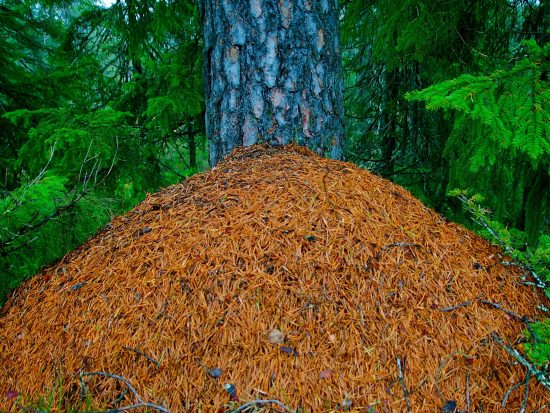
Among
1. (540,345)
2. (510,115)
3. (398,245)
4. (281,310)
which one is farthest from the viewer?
(510,115)

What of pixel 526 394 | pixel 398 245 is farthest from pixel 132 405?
pixel 526 394

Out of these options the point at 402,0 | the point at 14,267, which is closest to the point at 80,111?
the point at 14,267

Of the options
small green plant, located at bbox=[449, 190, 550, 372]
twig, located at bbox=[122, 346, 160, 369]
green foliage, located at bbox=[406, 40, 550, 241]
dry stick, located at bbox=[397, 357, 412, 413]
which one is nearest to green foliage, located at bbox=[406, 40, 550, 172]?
green foliage, located at bbox=[406, 40, 550, 241]

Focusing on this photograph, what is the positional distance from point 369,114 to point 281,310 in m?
5.17

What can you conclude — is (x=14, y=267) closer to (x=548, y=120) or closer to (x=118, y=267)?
(x=118, y=267)

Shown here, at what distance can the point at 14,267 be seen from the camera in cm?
243

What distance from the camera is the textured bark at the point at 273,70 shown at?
9.25 ft

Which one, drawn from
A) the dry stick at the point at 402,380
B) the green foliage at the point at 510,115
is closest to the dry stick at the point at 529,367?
the dry stick at the point at 402,380

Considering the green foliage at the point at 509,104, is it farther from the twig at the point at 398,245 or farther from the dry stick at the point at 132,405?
the dry stick at the point at 132,405

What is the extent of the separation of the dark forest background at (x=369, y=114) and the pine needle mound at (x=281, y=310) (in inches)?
16.0

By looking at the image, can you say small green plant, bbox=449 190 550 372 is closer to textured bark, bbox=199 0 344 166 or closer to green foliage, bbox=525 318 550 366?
green foliage, bbox=525 318 550 366

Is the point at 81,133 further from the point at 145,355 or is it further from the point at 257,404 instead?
the point at 257,404

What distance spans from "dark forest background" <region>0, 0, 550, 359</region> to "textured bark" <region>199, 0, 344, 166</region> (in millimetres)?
764

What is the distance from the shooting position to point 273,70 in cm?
283
